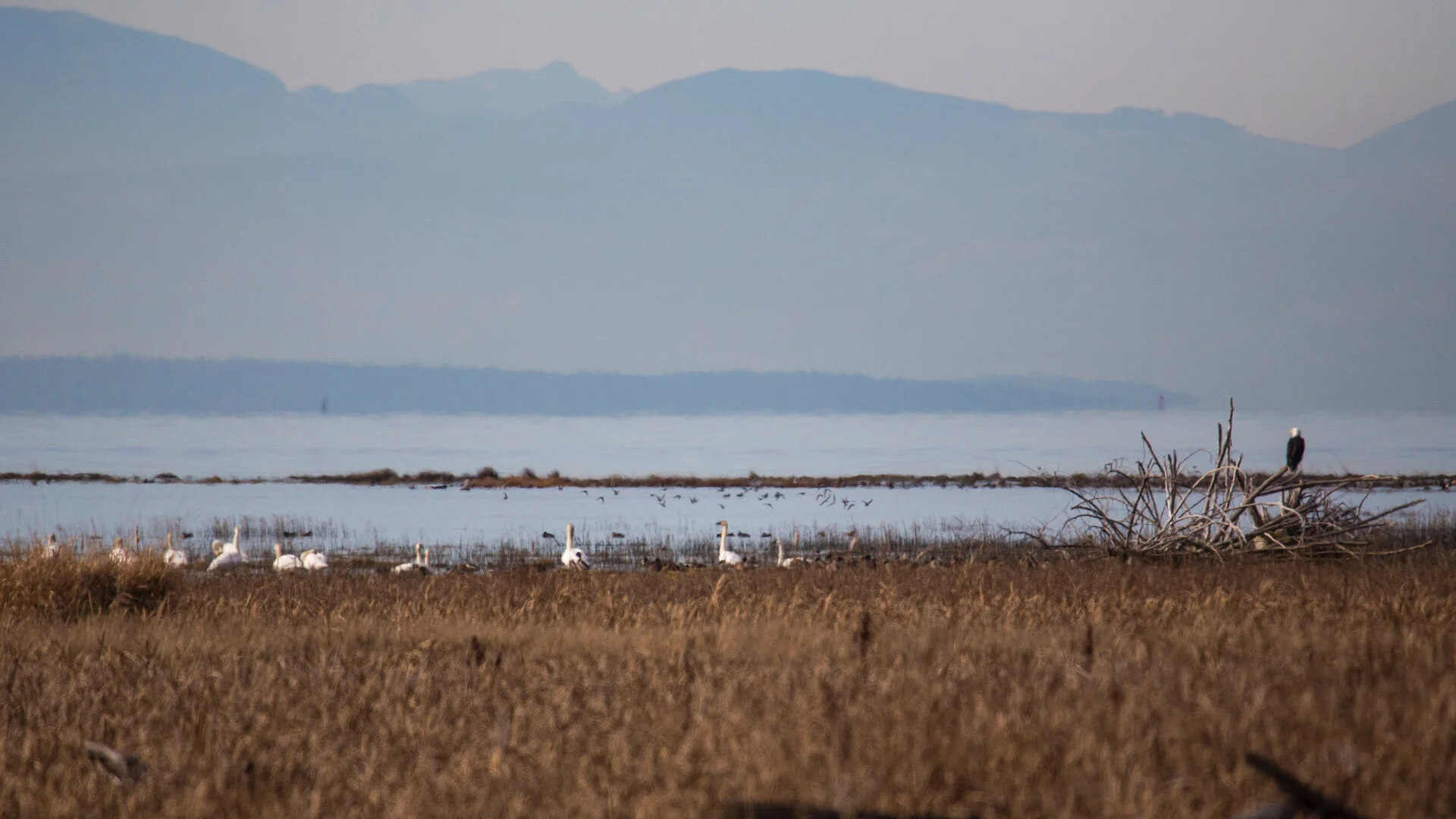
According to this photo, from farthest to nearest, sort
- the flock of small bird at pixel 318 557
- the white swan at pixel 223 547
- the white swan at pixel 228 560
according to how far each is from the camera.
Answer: the white swan at pixel 223 547 → the white swan at pixel 228 560 → the flock of small bird at pixel 318 557

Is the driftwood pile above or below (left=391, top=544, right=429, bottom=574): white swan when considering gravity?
above

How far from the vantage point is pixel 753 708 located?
545cm

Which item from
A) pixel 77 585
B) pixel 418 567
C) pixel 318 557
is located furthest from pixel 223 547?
pixel 77 585

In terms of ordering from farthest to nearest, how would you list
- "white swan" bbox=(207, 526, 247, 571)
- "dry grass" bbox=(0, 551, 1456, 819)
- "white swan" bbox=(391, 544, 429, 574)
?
"white swan" bbox=(207, 526, 247, 571), "white swan" bbox=(391, 544, 429, 574), "dry grass" bbox=(0, 551, 1456, 819)

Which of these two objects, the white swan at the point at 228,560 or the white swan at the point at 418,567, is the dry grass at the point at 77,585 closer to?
the white swan at the point at 418,567

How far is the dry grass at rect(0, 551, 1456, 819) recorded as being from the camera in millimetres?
4082

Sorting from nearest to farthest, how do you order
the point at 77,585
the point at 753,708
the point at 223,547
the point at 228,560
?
the point at 753,708 < the point at 77,585 < the point at 228,560 < the point at 223,547

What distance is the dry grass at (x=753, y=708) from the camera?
408 cm

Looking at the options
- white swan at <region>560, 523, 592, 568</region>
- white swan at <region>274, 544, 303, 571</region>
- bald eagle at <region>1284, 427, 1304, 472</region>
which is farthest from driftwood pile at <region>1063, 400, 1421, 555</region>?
white swan at <region>274, 544, 303, 571</region>

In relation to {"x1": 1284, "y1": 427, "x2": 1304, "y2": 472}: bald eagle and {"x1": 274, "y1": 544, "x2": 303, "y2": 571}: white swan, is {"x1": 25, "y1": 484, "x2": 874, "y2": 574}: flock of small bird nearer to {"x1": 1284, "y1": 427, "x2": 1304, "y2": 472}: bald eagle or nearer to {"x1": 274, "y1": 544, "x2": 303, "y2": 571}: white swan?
{"x1": 274, "y1": 544, "x2": 303, "y2": 571}: white swan

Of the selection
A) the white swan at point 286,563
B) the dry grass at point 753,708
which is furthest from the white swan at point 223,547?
the dry grass at point 753,708

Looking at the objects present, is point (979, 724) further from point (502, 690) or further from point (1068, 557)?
point (1068, 557)

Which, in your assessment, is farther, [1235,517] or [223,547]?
[223,547]

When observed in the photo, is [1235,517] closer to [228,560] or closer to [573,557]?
[573,557]
